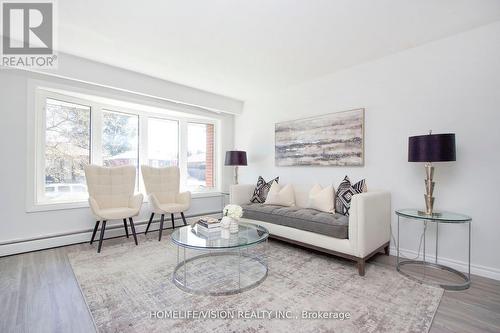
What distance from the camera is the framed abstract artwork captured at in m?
3.23

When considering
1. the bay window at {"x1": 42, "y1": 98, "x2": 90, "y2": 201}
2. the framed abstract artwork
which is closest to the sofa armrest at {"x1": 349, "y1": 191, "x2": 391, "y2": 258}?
the framed abstract artwork

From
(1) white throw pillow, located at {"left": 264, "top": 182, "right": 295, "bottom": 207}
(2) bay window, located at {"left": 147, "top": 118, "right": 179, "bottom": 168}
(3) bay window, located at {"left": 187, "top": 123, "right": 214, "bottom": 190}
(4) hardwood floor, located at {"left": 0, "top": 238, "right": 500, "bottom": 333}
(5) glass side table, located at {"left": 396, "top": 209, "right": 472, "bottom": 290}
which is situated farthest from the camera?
(3) bay window, located at {"left": 187, "top": 123, "right": 214, "bottom": 190}

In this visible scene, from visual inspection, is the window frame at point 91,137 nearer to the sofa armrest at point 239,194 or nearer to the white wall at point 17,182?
the white wall at point 17,182

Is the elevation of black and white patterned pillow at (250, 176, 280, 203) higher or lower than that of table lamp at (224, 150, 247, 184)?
lower

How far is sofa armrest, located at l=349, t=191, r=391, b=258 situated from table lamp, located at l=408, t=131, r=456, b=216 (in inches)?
15.5

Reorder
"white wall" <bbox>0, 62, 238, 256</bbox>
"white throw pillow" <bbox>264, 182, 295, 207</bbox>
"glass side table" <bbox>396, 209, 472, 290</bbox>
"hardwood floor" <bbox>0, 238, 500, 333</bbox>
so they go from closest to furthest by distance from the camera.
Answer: "hardwood floor" <bbox>0, 238, 500, 333</bbox> < "glass side table" <bbox>396, 209, 472, 290</bbox> < "white wall" <bbox>0, 62, 238, 256</bbox> < "white throw pillow" <bbox>264, 182, 295, 207</bbox>

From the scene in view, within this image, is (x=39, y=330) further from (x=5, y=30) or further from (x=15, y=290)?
(x=5, y=30)

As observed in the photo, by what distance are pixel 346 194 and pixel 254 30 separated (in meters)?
2.09

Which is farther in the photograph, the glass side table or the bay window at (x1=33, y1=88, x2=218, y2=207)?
the bay window at (x1=33, y1=88, x2=218, y2=207)

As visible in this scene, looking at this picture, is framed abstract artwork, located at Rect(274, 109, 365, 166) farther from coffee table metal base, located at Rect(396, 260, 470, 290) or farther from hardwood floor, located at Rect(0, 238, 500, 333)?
hardwood floor, located at Rect(0, 238, 500, 333)

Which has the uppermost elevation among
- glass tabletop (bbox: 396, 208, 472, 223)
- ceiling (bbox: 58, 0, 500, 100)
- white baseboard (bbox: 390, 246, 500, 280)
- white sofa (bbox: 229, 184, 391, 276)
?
ceiling (bbox: 58, 0, 500, 100)

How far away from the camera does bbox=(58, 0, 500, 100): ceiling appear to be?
208cm

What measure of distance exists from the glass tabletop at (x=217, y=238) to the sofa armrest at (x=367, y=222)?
2.94 ft

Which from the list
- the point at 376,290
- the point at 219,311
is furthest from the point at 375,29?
the point at 219,311
